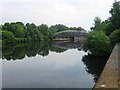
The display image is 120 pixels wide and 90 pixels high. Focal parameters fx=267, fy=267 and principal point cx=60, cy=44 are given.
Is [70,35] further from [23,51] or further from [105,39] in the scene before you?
[105,39]

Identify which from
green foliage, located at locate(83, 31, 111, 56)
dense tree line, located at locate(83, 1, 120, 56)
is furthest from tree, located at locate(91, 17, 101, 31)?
green foliage, located at locate(83, 31, 111, 56)

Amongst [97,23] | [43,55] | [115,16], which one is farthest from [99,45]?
[97,23]

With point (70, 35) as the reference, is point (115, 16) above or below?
above

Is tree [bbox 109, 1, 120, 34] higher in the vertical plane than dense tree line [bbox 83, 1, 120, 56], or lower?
A: higher

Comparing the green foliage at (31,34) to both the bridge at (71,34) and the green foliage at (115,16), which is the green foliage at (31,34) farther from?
the green foliage at (115,16)

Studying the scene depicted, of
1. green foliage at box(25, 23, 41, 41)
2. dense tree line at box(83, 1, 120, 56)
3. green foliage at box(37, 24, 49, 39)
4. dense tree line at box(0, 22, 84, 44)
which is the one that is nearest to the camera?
dense tree line at box(83, 1, 120, 56)

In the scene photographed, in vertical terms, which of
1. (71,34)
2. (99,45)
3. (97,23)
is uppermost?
(97,23)

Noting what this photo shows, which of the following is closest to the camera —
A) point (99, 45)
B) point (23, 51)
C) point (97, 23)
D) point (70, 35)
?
point (99, 45)

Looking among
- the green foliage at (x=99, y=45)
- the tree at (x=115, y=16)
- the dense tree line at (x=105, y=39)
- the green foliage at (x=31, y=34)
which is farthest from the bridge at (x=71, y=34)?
the green foliage at (x=99, y=45)

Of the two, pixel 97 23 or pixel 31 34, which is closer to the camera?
pixel 97 23

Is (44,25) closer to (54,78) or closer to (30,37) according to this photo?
(30,37)

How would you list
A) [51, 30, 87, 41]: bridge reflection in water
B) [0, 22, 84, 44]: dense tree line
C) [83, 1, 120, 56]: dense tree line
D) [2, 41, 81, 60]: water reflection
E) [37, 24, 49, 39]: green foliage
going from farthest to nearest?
1. [51, 30, 87, 41]: bridge reflection in water
2. [37, 24, 49, 39]: green foliage
3. [0, 22, 84, 44]: dense tree line
4. [2, 41, 81, 60]: water reflection
5. [83, 1, 120, 56]: dense tree line

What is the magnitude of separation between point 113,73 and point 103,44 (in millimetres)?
19323

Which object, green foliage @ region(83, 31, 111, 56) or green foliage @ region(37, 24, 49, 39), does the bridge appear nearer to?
green foliage @ region(37, 24, 49, 39)
